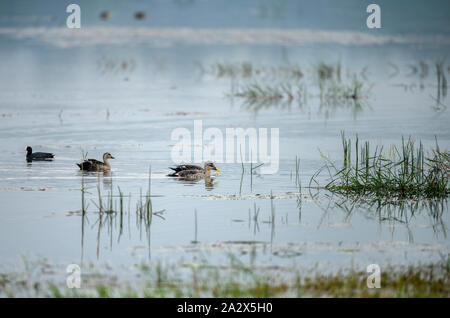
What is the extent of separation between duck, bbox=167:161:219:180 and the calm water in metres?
0.35

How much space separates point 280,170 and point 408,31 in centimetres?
5046

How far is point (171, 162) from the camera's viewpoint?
17531 mm

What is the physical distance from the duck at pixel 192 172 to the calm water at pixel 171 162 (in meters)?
0.35

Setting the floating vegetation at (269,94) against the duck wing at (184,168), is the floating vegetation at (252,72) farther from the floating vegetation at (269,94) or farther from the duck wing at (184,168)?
the duck wing at (184,168)

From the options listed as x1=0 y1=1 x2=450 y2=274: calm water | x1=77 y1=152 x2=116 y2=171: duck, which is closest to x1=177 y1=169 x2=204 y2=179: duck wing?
x1=0 y1=1 x2=450 y2=274: calm water

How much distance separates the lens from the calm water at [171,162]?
1081 cm

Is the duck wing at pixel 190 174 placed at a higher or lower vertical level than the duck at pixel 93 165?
lower

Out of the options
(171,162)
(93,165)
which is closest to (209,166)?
(171,162)

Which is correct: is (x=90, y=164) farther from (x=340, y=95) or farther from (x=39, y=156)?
(x=340, y=95)

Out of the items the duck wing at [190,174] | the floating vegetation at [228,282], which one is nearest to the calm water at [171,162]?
the duck wing at [190,174]

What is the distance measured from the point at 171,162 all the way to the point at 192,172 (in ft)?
6.35

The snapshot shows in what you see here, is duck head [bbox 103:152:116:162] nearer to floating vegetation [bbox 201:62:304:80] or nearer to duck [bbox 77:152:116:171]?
duck [bbox 77:152:116:171]

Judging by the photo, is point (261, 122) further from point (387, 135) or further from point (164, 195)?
point (164, 195)
